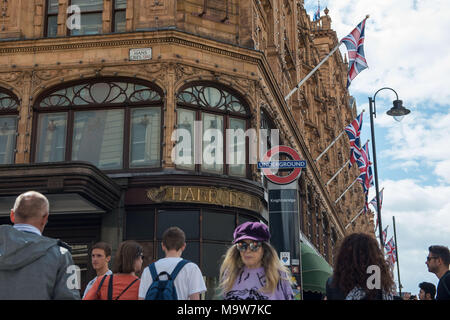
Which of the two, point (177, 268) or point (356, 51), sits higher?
point (356, 51)

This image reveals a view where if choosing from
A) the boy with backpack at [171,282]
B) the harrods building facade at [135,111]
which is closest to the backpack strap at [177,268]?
the boy with backpack at [171,282]

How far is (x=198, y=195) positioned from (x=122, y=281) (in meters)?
12.2

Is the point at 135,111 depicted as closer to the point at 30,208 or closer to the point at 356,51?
the point at 356,51

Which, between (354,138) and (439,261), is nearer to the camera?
(439,261)

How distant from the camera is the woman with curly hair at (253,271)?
5637 millimetres

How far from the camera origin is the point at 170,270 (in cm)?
630

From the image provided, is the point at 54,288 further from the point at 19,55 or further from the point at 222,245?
the point at 19,55

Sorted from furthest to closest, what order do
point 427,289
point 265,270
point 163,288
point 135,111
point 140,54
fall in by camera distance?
point 140,54
point 135,111
point 427,289
point 163,288
point 265,270

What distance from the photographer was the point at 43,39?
20.6 m

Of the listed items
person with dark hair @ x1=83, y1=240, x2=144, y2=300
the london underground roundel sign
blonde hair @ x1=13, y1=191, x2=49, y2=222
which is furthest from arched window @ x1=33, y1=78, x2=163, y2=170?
blonde hair @ x1=13, y1=191, x2=49, y2=222

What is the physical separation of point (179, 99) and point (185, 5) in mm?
3506

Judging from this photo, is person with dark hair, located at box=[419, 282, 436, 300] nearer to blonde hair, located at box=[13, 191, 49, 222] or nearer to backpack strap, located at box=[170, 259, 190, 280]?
backpack strap, located at box=[170, 259, 190, 280]

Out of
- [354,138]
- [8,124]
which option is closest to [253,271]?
[8,124]

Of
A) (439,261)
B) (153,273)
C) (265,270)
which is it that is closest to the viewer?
(265,270)
